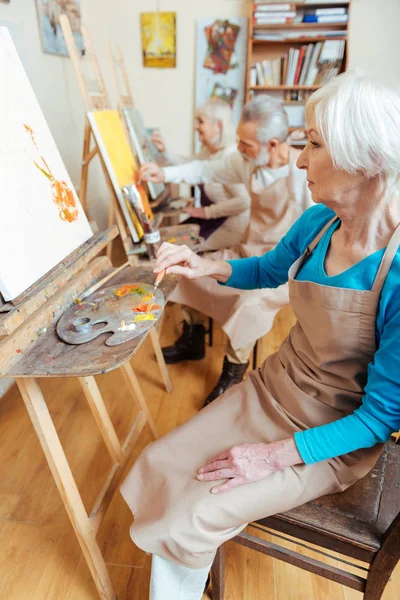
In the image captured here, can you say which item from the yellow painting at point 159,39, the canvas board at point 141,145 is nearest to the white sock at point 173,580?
the canvas board at point 141,145

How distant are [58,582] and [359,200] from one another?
135 cm

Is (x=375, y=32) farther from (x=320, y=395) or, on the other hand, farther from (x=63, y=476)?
(x=63, y=476)

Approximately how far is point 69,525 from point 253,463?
0.89 meters

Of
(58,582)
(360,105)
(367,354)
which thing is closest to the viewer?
(360,105)

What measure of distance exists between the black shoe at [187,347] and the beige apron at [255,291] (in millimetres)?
332

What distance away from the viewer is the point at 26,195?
41.3 inches

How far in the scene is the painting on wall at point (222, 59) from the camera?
3391 millimetres

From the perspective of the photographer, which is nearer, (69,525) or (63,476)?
(63,476)

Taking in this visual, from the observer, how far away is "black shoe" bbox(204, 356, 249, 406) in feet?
6.23

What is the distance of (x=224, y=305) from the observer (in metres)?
1.81

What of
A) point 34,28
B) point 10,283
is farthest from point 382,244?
point 34,28

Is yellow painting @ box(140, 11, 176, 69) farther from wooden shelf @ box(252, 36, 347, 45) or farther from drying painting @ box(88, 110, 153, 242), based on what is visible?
drying painting @ box(88, 110, 153, 242)

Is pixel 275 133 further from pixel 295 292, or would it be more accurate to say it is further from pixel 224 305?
A: pixel 295 292

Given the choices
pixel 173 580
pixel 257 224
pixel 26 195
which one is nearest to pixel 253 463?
pixel 173 580
